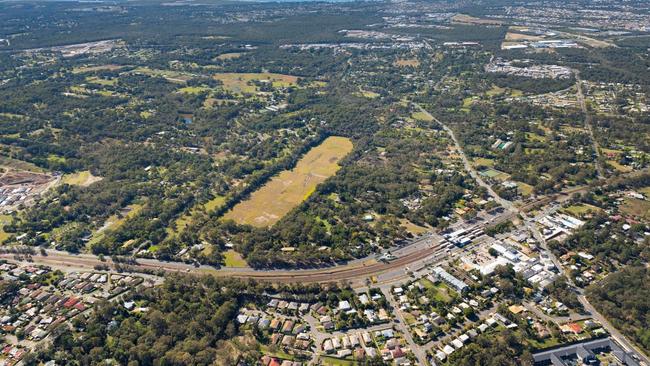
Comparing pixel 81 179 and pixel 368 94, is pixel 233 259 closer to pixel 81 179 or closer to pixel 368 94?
pixel 81 179

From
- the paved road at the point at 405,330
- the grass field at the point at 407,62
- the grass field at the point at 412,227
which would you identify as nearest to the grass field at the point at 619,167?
the grass field at the point at 412,227

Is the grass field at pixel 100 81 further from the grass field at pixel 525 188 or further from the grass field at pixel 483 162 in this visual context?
the grass field at pixel 525 188

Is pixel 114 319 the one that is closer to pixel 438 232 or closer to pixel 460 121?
pixel 438 232

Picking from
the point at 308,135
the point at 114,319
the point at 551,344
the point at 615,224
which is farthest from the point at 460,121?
the point at 114,319

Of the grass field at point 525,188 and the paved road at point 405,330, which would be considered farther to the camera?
the grass field at point 525,188

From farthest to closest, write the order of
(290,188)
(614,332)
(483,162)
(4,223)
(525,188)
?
(483,162)
(290,188)
(525,188)
(4,223)
(614,332)

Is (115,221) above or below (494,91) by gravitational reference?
below

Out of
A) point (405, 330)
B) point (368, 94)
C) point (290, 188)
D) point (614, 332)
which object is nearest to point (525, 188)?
point (614, 332)
